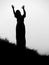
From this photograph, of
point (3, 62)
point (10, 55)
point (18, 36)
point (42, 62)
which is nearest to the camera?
point (3, 62)

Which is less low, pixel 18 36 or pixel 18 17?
pixel 18 17

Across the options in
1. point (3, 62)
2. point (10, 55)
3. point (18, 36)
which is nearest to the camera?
point (3, 62)

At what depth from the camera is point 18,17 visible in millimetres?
11406

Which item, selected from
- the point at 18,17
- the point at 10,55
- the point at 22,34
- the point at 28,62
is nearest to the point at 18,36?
the point at 22,34

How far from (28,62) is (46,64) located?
94cm

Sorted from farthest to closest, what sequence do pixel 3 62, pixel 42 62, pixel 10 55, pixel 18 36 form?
1. pixel 18 36
2. pixel 10 55
3. pixel 42 62
4. pixel 3 62

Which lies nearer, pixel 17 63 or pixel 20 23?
pixel 17 63

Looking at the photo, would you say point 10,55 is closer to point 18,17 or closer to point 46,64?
point 46,64

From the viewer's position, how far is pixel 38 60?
27.7 ft

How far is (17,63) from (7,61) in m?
0.51

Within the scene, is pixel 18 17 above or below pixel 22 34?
above

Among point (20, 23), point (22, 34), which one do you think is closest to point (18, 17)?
point (20, 23)

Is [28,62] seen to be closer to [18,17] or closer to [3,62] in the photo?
[3,62]

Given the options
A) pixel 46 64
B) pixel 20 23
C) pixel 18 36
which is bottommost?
pixel 46 64
